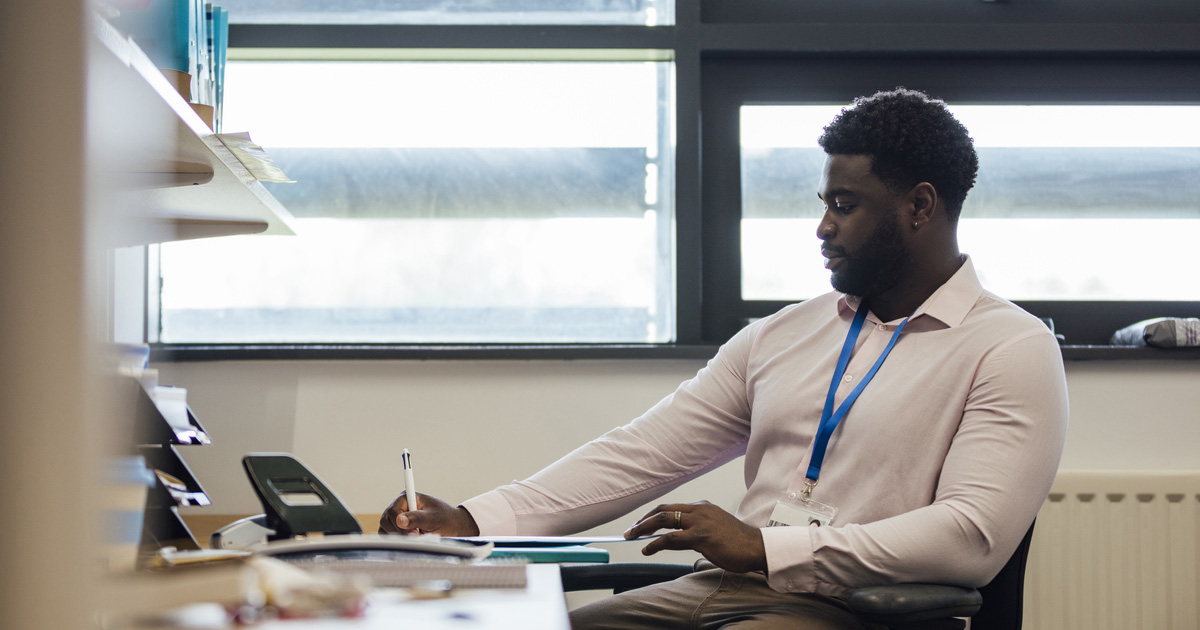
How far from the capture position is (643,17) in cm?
238

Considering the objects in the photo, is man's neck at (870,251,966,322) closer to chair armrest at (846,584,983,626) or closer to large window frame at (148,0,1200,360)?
chair armrest at (846,584,983,626)

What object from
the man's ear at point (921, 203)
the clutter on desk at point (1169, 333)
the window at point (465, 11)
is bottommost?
the clutter on desk at point (1169, 333)

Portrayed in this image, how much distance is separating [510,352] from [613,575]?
881 mm

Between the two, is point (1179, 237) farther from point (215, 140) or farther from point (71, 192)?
point (71, 192)

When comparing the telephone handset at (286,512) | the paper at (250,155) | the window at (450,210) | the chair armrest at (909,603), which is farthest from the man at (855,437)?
the window at (450,210)

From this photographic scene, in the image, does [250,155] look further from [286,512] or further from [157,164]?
[286,512]

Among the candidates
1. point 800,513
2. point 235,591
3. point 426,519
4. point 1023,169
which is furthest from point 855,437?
point 1023,169

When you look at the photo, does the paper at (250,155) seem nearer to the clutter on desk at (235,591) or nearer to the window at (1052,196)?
the clutter on desk at (235,591)

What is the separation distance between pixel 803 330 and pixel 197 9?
1.11 meters

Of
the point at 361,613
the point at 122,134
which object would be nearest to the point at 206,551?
the point at 361,613

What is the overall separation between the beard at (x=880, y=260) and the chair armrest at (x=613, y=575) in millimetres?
582

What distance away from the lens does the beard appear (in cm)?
153

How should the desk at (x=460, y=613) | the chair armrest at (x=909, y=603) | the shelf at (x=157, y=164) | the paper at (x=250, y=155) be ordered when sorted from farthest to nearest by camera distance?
the paper at (x=250, y=155)
the chair armrest at (x=909, y=603)
the desk at (x=460, y=613)
the shelf at (x=157, y=164)

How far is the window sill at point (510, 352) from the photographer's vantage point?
7.08 ft
